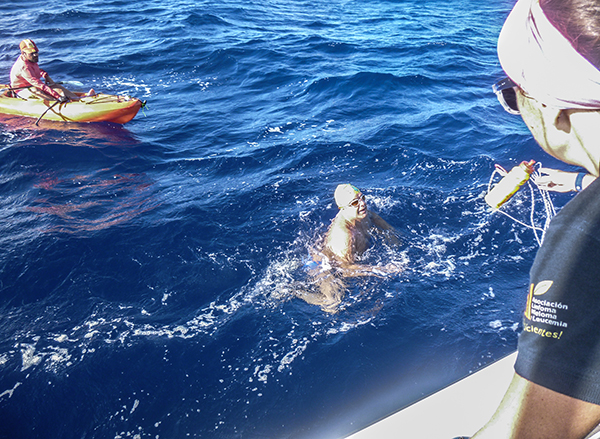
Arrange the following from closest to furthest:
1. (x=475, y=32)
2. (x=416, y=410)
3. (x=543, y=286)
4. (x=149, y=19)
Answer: (x=543, y=286) → (x=416, y=410) → (x=475, y=32) → (x=149, y=19)

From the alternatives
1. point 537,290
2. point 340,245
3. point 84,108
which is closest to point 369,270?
point 340,245

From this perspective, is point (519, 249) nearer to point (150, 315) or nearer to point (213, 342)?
point (213, 342)

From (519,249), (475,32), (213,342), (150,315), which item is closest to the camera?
(213,342)

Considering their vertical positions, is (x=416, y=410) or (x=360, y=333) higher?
(x=416, y=410)

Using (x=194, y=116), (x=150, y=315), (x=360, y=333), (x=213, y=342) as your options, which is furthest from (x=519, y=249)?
(x=194, y=116)

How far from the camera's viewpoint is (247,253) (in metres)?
6.12

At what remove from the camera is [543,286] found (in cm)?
79

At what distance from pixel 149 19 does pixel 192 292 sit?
1737cm

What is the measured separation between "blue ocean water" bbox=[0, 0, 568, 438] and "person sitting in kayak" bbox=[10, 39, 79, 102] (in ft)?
3.00

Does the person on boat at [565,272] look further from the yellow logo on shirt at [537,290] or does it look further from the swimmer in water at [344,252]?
the swimmer in water at [344,252]

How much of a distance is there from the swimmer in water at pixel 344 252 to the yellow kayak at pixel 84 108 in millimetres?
6769

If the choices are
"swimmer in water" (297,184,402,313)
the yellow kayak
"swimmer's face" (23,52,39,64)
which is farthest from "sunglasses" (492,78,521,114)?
"swimmer's face" (23,52,39,64)

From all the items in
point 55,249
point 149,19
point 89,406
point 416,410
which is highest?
point 149,19

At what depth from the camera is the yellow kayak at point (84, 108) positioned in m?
9.93
